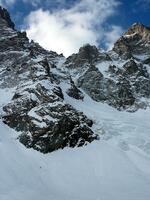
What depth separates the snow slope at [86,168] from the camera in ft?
148

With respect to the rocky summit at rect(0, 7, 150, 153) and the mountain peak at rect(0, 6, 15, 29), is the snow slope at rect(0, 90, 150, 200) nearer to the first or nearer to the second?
the rocky summit at rect(0, 7, 150, 153)

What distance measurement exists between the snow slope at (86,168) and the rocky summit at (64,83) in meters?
1.99

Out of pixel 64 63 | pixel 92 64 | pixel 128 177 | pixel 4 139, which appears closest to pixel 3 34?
pixel 64 63

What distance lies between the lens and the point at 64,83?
3063 inches

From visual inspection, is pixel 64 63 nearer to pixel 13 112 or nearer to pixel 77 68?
pixel 77 68

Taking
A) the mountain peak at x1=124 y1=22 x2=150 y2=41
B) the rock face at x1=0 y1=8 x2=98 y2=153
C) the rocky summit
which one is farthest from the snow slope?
the mountain peak at x1=124 y1=22 x2=150 y2=41

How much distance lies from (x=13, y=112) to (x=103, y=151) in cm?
1488

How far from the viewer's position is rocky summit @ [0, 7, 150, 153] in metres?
58.8

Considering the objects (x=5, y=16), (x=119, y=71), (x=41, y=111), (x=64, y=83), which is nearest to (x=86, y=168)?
(x=41, y=111)

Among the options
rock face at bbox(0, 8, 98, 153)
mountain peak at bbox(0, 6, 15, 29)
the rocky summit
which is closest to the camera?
rock face at bbox(0, 8, 98, 153)

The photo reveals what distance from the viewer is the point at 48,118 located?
5959 centimetres

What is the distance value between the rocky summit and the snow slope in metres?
1.99

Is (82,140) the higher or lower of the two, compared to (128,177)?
higher

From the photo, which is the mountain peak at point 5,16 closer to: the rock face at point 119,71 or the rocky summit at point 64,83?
the rocky summit at point 64,83
